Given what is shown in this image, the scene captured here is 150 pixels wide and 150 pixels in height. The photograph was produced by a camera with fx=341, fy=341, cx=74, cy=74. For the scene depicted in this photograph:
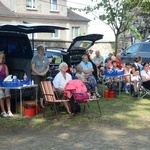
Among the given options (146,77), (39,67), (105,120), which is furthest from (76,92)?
(146,77)

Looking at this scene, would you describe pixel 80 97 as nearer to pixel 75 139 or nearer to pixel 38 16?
pixel 75 139

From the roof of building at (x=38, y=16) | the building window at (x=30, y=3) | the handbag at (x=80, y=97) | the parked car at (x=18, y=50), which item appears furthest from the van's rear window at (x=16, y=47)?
the building window at (x=30, y=3)

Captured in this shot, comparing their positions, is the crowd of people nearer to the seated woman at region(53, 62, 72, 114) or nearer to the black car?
the seated woman at region(53, 62, 72, 114)

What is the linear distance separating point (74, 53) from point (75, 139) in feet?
18.5

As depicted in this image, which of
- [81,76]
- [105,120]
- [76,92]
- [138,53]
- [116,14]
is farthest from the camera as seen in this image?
[116,14]

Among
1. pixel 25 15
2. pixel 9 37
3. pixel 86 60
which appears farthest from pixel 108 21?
pixel 25 15

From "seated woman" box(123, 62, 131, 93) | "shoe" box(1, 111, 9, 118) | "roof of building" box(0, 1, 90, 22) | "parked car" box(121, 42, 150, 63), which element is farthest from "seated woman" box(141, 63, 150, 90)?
"roof of building" box(0, 1, 90, 22)

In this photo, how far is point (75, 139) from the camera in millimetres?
6461

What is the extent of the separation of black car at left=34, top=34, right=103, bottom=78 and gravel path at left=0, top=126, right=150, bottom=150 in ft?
13.1

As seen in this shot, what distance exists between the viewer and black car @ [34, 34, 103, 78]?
36.1ft

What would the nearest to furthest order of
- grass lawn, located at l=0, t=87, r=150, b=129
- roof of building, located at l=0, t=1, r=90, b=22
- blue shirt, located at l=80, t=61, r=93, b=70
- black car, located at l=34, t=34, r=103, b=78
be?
1. grass lawn, located at l=0, t=87, r=150, b=129
2. blue shirt, located at l=80, t=61, r=93, b=70
3. black car, located at l=34, t=34, r=103, b=78
4. roof of building, located at l=0, t=1, r=90, b=22

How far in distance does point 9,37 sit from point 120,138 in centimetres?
446

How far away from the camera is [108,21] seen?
20344mm

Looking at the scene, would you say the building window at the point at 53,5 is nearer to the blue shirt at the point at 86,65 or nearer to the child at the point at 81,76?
the blue shirt at the point at 86,65
